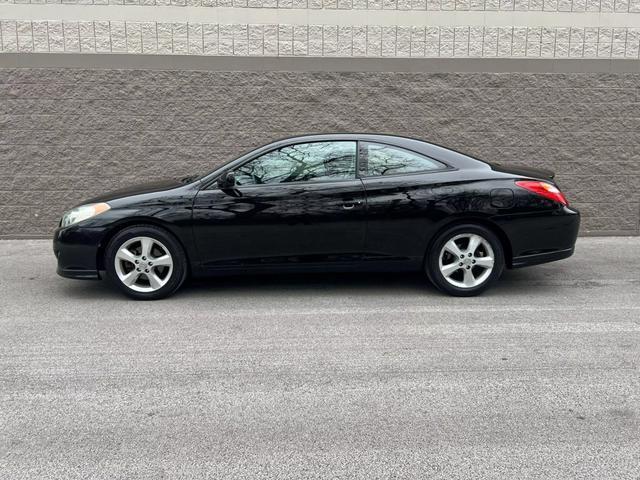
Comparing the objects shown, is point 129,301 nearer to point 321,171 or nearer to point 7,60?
point 321,171

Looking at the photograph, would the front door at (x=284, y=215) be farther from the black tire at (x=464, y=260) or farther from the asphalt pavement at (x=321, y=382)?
the black tire at (x=464, y=260)

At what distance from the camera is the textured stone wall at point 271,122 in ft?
28.5

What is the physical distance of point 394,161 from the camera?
19.5ft

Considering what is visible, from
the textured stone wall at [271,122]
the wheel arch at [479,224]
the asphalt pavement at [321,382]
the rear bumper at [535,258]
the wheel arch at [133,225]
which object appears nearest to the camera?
the asphalt pavement at [321,382]

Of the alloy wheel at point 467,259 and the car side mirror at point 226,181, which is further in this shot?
the alloy wheel at point 467,259

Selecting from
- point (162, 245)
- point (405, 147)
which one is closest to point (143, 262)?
point (162, 245)

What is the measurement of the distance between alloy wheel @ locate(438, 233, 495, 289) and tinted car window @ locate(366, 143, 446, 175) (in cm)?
75

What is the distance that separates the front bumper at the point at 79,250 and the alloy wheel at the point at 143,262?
0.22m

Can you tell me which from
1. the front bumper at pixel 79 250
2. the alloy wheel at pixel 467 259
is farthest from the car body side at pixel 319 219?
the alloy wheel at pixel 467 259

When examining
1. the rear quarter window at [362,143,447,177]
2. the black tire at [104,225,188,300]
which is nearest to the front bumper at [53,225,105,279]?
the black tire at [104,225,188,300]

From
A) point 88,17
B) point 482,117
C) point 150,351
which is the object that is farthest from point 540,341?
point 88,17

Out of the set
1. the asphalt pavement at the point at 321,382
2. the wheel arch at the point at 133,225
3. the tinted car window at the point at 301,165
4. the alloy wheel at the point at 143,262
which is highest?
the tinted car window at the point at 301,165

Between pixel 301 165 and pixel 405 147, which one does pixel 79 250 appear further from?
pixel 405 147

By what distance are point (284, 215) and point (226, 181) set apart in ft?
2.06
